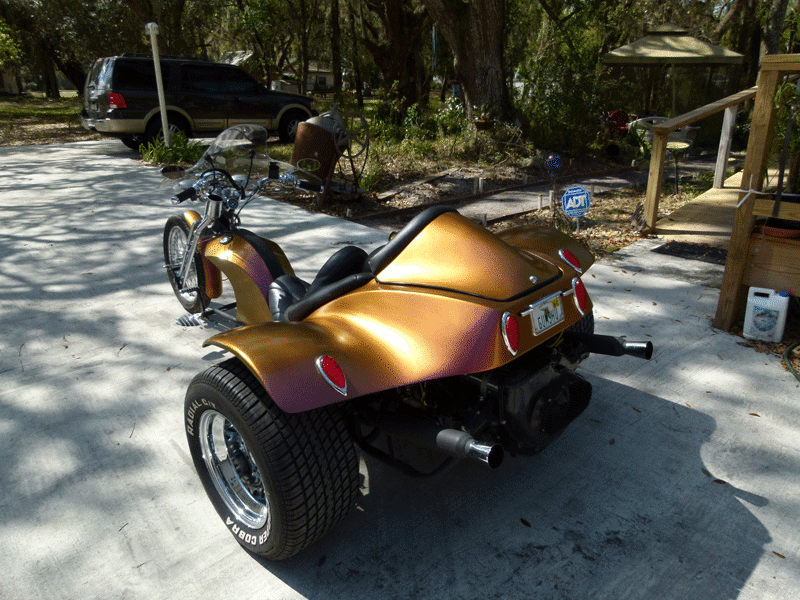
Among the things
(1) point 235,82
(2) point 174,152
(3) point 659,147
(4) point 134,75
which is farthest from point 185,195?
(1) point 235,82

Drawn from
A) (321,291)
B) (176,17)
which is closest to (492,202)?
(321,291)

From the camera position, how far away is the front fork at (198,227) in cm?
382

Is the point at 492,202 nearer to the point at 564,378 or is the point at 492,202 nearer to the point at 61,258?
the point at 61,258

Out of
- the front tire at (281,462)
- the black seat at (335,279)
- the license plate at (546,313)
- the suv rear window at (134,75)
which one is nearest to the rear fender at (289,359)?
the front tire at (281,462)

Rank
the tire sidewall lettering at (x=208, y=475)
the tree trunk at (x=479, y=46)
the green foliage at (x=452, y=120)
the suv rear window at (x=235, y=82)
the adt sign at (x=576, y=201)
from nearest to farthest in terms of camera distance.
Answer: the tire sidewall lettering at (x=208, y=475) < the adt sign at (x=576, y=201) < the tree trunk at (x=479, y=46) < the green foliage at (x=452, y=120) < the suv rear window at (x=235, y=82)

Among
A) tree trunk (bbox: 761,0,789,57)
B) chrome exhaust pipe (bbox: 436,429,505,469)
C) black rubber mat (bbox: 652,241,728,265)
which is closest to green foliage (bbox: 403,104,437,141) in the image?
black rubber mat (bbox: 652,241,728,265)

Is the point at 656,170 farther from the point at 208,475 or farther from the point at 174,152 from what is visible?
the point at 174,152

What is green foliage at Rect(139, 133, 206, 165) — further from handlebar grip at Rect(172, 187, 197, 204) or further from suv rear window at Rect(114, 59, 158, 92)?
handlebar grip at Rect(172, 187, 197, 204)

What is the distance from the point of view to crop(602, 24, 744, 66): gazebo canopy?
1378 centimetres

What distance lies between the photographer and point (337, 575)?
225cm

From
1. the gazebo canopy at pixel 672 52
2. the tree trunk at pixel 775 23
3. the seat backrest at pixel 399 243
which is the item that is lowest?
the seat backrest at pixel 399 243

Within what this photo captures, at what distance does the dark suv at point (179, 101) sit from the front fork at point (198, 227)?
8353 mm

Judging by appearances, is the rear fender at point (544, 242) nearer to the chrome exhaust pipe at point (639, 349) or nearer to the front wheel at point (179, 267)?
the chrome exhaust pipe at point (639, 349)

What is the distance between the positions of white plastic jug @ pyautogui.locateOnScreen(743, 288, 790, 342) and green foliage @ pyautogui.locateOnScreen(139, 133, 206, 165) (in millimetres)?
9249
